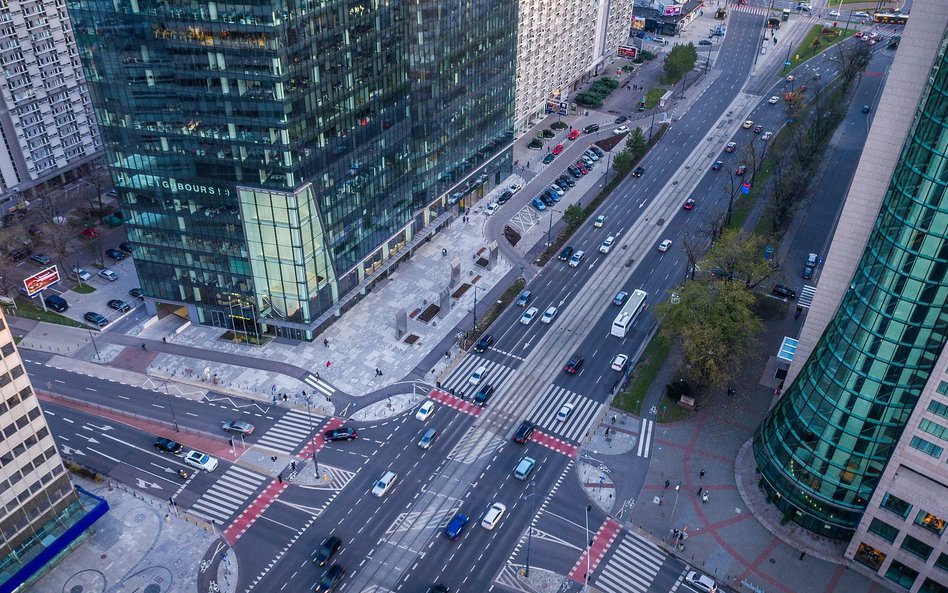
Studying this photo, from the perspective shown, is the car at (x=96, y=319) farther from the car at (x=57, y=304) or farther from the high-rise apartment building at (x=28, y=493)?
the high-rise apartment building at (x=28, y=493)

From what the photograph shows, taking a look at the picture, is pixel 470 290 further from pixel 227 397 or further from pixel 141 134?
pixel 141 134

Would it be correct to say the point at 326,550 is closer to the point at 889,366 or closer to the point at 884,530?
the point at 884,530

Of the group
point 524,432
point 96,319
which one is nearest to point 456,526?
point 524,432

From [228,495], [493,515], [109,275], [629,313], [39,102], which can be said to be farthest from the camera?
[39,102]

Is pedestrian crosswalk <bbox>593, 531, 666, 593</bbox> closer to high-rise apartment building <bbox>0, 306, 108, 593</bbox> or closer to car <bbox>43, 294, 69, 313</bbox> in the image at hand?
high-rise apartment building <bbox>0, 306, 108, 593</bbox>

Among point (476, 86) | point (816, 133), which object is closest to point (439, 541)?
point (476, 86)

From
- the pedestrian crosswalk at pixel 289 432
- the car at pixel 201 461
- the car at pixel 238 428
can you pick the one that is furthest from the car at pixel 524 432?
Answer: the car at pixel 201 461
